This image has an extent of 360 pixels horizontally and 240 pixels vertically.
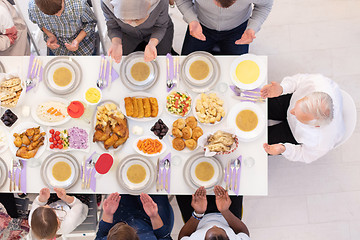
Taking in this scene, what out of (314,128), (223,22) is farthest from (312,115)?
(223,22)

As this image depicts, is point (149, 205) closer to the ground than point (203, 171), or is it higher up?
closer to the ground

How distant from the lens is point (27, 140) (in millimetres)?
2094

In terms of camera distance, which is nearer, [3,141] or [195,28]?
[3,141]

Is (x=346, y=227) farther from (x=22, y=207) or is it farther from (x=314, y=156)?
(x=22, y=207)

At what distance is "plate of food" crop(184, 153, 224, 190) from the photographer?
209 cm

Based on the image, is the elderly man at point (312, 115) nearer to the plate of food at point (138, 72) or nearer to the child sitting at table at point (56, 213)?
the plate of food at point (138, 72)

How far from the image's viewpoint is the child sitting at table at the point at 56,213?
6.48 ft

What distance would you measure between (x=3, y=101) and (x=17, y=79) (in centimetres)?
17

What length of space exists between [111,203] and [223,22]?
5.01ft

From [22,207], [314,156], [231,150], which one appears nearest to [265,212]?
[314,156]

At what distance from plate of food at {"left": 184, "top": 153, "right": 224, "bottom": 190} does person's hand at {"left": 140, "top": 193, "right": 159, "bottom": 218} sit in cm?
29

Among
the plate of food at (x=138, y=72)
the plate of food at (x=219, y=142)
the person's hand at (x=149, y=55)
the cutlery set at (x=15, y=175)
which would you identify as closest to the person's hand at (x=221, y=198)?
the plate of food at (x=219, y=142)

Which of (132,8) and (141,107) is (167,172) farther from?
(132,8)

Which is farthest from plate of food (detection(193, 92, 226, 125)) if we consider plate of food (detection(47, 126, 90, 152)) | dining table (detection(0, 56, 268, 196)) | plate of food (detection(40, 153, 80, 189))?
plate of food (detection(40, 153, 80, 189))
